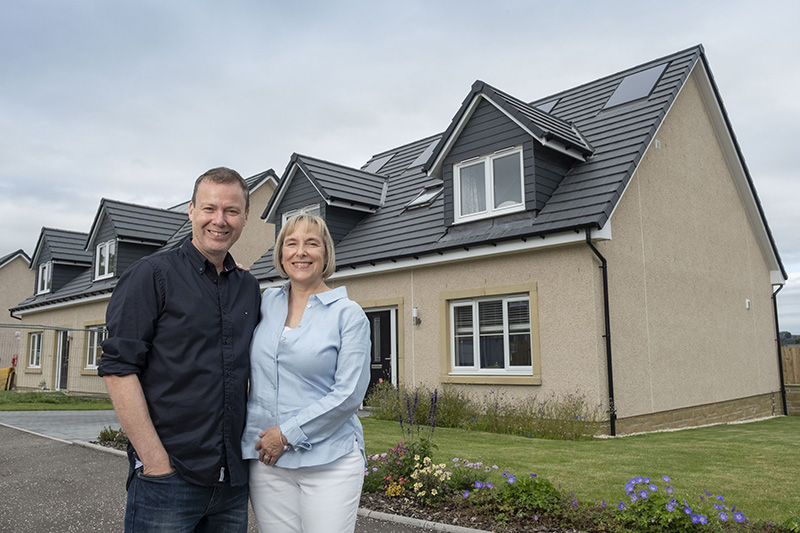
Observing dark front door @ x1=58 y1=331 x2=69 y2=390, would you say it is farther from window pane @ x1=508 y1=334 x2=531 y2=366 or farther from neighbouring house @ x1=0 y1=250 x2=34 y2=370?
window pane @ x1=508 y1=334 x2=531 y2=366

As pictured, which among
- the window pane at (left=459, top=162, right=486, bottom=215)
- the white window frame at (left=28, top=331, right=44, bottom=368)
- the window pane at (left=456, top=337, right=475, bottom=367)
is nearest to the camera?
the window pane at (left=456, top=337, right=475, bottom=367)

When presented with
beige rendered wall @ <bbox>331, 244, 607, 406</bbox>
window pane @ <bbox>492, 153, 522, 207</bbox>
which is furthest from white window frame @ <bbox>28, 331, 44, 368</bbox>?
window pane @ <bbox>492, 153, 522, 207</bbox>

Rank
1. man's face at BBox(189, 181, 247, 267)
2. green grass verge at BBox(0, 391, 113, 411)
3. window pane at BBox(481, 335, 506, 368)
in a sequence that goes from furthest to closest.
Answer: green grass verge at BBox(0, 391, 113, 411)
window pane at BBox(481, 335, 506, 368)
man's face at BBox(189, 181, 247, 267)

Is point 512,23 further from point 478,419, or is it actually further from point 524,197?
point 478,419

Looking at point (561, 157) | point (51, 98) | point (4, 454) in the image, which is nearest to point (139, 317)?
point (4, 454)

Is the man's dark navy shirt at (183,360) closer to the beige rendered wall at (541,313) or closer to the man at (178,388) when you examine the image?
the man at (178,388)

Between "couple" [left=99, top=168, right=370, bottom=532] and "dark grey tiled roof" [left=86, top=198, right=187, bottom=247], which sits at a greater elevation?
"dark grey tiled roof" [left=86, top=198, right=187, bottom=247]

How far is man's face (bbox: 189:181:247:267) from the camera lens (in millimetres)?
2641

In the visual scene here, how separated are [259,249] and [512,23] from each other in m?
12.3

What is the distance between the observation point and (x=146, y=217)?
23156mm

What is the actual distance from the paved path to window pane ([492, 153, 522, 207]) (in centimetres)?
785

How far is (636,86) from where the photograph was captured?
46.4ft

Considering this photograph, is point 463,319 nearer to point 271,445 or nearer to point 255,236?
point 271,445

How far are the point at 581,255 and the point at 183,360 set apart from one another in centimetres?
924
